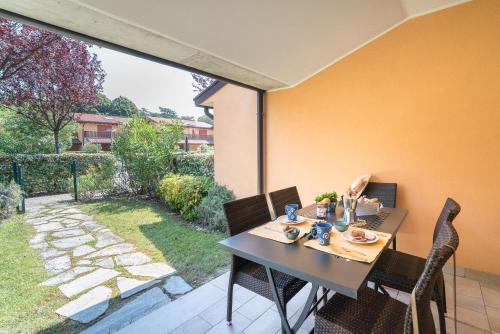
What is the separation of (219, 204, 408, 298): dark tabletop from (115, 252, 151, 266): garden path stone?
1.98 metres

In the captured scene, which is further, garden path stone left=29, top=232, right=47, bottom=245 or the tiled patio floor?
garden path stone left=29, top=232, right=47, bottom=245

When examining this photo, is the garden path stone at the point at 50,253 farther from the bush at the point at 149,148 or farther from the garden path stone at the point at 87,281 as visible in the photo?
the bush at the point at 149,148

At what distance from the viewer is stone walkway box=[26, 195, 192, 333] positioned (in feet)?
6.75

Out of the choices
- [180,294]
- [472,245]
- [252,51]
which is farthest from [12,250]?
[472,245]

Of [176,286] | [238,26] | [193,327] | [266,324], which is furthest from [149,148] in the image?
[266,324]

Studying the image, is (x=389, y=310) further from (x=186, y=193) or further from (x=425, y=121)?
(x=186, y=193)

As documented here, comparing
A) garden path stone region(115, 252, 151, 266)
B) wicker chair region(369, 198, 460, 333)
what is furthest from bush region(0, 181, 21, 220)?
wicker chair region(369, 198, 460, 333)

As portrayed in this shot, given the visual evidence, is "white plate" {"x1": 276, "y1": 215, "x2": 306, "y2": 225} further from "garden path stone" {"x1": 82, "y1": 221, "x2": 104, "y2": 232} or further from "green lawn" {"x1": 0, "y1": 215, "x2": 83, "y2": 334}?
"garden path stone" {"x1": 82, "y1": 221, "x2": 104, "y2": 232}

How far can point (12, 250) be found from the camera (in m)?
3.18

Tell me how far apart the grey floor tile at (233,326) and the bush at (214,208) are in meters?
2.03

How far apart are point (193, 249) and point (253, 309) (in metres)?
1.50

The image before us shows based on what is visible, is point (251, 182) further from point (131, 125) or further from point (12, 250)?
point (131, 125)

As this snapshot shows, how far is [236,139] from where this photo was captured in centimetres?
442

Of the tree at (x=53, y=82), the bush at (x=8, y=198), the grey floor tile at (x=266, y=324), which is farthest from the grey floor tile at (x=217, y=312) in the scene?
the tree at (x=53, y=82)
